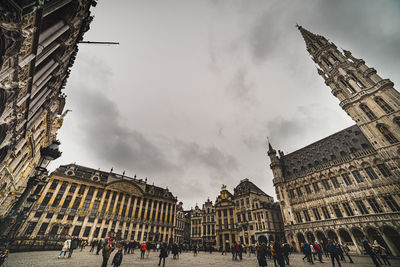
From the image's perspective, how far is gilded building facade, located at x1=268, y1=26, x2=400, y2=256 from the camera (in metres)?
24.0

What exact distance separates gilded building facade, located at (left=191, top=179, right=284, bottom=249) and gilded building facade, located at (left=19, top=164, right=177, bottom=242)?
11.5 m

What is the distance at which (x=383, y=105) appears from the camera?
28.0 meters

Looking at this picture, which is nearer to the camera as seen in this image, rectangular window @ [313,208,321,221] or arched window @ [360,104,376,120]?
arched window @ [360,104,376,120]

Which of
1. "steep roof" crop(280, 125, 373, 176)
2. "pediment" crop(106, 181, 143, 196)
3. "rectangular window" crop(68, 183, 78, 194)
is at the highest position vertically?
"steep roof" crop(280, 125, 373, 176)

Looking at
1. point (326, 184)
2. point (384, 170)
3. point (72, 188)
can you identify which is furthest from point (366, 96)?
point (72, 188)

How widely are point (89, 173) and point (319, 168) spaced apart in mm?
58968

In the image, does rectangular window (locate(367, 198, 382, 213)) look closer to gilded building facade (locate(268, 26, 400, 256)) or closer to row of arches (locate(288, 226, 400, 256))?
gilded building facade (locate(268, 26, 400, 256))

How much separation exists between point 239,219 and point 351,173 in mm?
27535

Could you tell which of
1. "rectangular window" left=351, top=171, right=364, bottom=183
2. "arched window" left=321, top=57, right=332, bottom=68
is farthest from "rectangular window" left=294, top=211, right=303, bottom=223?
"arched window" left=321, top=57, right=332, bottom=68

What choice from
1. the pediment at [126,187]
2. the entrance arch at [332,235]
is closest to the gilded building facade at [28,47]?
the pediment at [126,187]

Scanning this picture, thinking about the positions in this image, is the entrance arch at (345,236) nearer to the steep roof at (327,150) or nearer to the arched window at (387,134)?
the steep roof at (327,150)

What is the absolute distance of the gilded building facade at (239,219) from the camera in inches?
1494

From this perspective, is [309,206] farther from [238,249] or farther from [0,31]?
[0,31]

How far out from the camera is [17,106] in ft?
29.1
